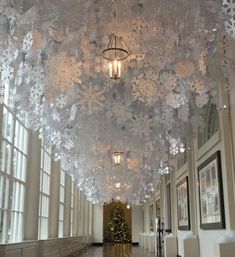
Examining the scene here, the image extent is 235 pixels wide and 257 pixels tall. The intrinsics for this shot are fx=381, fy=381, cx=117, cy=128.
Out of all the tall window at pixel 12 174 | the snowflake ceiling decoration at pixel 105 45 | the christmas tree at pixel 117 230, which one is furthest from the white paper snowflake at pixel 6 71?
the christmas tree at pixel 117 230

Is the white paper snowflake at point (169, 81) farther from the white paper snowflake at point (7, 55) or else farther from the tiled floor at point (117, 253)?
the tiled floor at point (117, 253)

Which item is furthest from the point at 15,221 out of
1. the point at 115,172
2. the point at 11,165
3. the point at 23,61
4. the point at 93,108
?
the point at 23,61

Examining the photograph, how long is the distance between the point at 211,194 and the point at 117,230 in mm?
27831

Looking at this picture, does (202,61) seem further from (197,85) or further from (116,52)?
(116,52)

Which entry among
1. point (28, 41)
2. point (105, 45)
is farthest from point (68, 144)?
point (28, 41)

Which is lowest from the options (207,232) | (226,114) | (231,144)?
(207,232)

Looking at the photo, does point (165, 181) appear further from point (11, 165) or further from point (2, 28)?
point (2, 28)

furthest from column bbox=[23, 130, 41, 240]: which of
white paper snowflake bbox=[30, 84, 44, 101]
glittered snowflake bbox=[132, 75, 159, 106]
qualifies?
glittered snowflake bbox=[132, 75, 159, 106]

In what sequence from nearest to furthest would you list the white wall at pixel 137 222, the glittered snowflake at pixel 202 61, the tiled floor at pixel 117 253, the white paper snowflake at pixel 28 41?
the white paper snowflake at pixel 28 41, the glittered snowflake at pixel 202 61, the tiled floor at pixel 117 253, the white wall at pixel 137 222

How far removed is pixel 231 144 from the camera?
5.77 meters

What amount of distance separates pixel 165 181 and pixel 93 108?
10.4 metres

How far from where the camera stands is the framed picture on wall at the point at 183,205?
30.4ft

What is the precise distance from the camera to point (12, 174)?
304 inches

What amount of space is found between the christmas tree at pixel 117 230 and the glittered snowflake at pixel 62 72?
30518 millimetres
